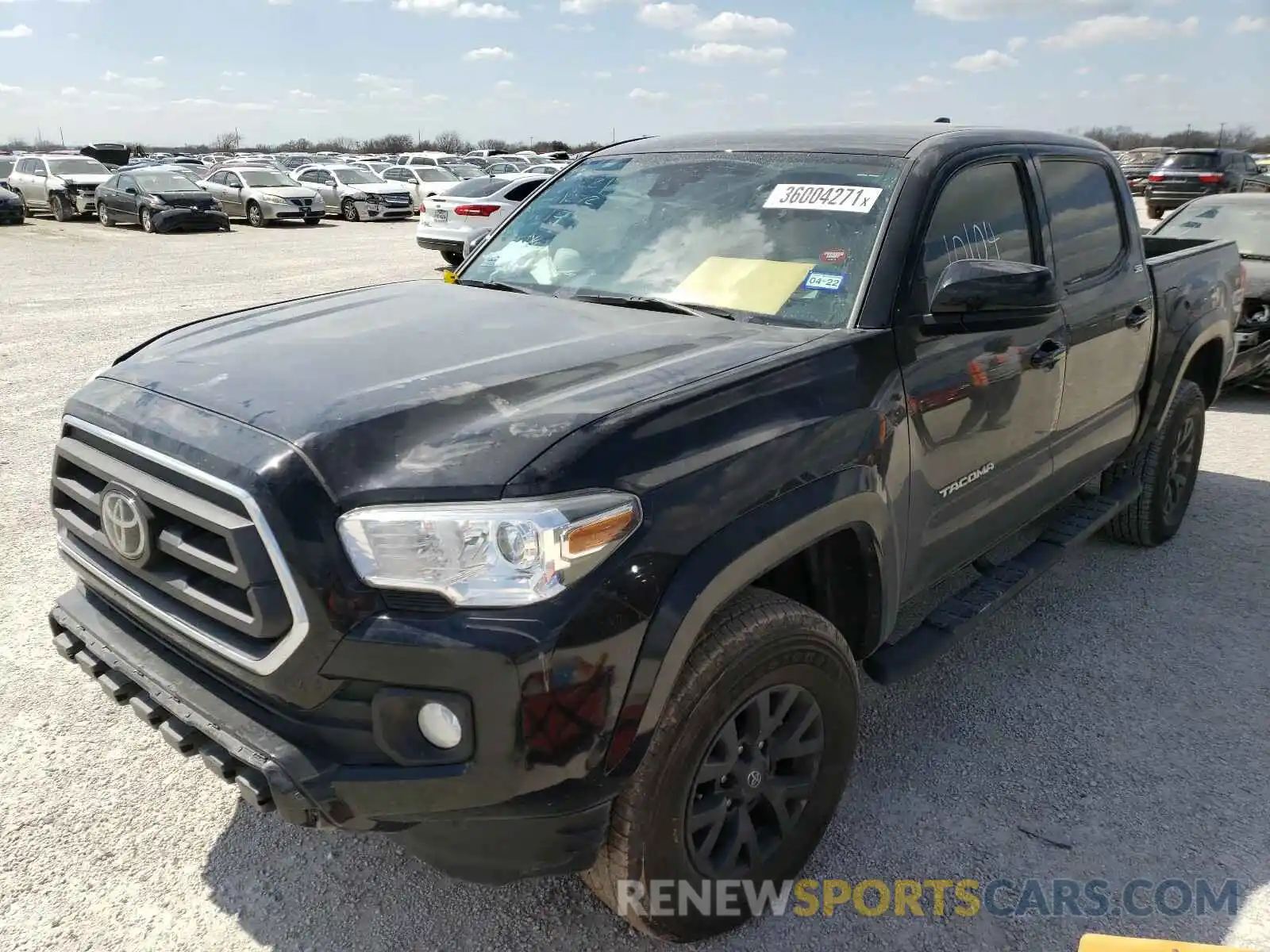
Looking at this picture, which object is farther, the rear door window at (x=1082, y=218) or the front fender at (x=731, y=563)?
the rear door window at (x=1082, y=218)

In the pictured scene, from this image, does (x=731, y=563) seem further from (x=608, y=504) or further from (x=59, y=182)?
(x=59, y=182)

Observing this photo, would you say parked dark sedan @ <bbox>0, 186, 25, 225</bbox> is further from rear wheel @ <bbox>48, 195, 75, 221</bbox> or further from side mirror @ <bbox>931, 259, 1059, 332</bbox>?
side mirror @ <bbox>931, 259, 1059, 332</bbox>

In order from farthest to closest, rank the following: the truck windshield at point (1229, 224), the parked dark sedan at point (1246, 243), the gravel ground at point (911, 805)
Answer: the truck windshield at point (1229, 224) → the parked dark sedan at point (1246, 243) → the gravel ground at point (911, 805)

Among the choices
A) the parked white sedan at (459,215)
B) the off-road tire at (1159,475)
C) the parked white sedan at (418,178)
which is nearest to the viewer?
the off-road tire at (1159,475)

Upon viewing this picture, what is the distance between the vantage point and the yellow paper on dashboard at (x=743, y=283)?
9.34 feet

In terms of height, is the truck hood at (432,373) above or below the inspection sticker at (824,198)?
below

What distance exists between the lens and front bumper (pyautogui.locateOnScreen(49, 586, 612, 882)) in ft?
6.08

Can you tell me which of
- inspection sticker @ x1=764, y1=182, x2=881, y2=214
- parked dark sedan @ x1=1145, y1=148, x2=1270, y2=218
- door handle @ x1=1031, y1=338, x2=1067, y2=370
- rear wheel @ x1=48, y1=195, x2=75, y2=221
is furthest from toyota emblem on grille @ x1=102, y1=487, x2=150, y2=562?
rear wheel @ x1=48, y1=195, x2=75, y2=221

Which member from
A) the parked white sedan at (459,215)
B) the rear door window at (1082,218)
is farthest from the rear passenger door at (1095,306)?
the parked white sedan at (459,215)

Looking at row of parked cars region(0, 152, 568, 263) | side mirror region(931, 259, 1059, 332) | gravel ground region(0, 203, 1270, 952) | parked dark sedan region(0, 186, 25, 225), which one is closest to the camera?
gravel ground region(0, 203, 1270, 952)

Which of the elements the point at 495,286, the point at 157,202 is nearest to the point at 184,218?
the point at 157,202

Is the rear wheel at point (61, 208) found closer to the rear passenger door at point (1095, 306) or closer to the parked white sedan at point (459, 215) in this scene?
the parked white sedan at point (459, 215)

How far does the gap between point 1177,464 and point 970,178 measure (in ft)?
8.61

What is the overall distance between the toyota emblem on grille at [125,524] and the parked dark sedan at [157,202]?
889 inches
